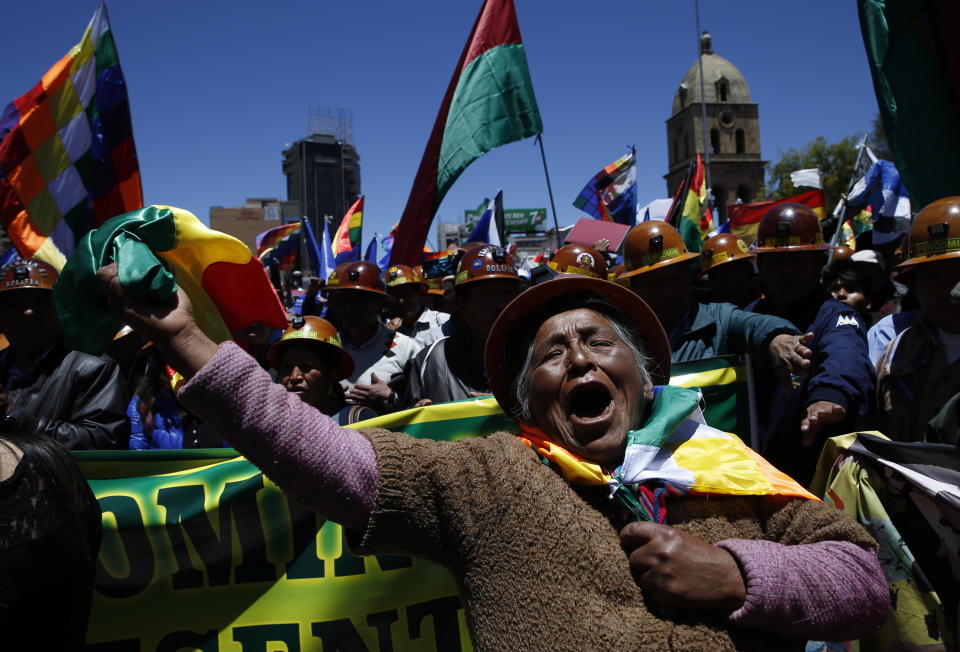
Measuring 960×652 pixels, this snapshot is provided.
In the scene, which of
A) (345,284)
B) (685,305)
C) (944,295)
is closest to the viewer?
(944,295)

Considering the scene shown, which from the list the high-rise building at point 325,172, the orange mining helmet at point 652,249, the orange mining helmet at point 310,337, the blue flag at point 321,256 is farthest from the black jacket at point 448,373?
the high-rise building at point 325,172

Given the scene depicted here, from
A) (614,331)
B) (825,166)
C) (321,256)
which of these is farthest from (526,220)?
(614,331)

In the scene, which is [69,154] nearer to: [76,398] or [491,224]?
[76,398]

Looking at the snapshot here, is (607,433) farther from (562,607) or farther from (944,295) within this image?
(944,295)

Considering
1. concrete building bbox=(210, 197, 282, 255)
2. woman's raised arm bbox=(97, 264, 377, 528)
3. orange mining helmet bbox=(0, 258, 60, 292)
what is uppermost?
concrete building bbox=(210, 197, 282, 255)

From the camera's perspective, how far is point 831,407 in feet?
8.84

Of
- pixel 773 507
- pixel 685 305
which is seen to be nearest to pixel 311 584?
pixel 773 507

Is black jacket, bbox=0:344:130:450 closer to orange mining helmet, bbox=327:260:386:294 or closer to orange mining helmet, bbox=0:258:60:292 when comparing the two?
orange mining helmet, bbox=0:258:60:292

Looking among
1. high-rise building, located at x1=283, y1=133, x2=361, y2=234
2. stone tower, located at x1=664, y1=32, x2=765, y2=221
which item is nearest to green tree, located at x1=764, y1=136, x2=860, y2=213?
stone tower, located at x1=664, y1=32, x2=765, y2=221

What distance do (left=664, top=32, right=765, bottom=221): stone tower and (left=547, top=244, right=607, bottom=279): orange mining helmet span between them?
63656 millimetres

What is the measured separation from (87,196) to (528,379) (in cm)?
489

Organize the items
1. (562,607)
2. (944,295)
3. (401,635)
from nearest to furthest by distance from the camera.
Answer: (562,607) → (401,635) → (944,295)

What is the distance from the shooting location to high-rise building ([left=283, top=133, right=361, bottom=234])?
99.5 metres

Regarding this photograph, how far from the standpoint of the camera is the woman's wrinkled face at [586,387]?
6.03 ft
